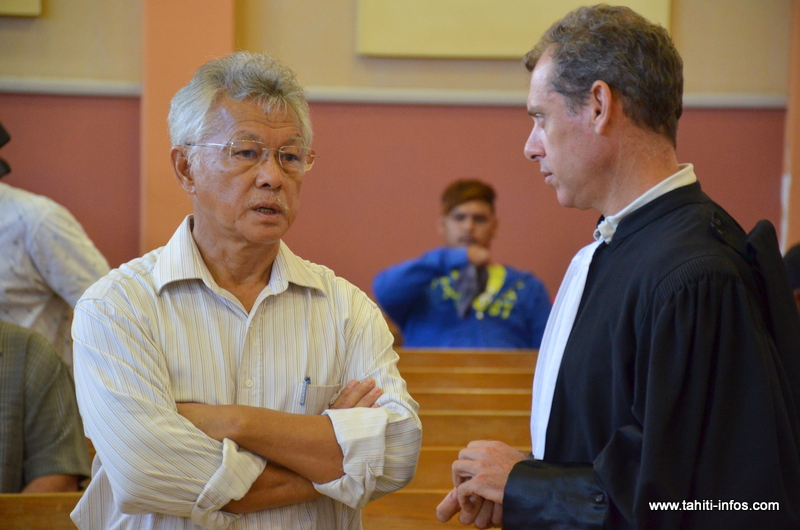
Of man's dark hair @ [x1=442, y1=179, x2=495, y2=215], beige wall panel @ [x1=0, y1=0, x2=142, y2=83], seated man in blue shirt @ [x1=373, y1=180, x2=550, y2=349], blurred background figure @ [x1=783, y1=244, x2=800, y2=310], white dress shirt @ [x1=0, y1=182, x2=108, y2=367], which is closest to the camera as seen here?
white dress shirt @ [x1=0, y1=182, x2=108, y2=367]

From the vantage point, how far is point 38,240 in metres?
3.09

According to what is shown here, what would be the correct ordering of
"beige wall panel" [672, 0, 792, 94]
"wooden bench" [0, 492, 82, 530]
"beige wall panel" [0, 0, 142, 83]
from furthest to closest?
1. "beige wall panel" [672, 0, 792, 94]
2. "beige wall panel" [0, 0, 142, 83]
3. "wooden bench" [0, 492, 82, 530]

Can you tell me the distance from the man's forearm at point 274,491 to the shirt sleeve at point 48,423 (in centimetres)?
85

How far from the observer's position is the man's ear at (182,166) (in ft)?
5.65

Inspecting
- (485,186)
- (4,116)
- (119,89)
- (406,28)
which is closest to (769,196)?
(485,186)

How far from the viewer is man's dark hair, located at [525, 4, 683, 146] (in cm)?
153

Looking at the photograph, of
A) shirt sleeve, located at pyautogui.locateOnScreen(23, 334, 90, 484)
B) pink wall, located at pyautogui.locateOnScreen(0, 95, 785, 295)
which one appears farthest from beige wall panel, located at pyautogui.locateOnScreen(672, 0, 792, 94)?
shirt sleeve, located at pyautogui.locateOnScreen(23, 334, 90, 484)

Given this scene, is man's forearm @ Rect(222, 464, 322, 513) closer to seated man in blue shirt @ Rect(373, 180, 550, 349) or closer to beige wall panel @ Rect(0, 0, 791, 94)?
seated man in blue shirt @ Rect(373, 180, 550, 349)

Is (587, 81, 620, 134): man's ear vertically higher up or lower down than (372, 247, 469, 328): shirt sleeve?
higher up

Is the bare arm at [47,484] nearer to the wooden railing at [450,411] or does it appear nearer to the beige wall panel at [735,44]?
the wooden railing at [450,411]

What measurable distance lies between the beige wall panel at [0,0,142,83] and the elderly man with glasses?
3.39 m

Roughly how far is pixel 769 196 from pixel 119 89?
3923 mm

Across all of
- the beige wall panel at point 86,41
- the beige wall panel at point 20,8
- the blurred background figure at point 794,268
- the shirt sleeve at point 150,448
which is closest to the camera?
the shirt sleeve at point 150,448

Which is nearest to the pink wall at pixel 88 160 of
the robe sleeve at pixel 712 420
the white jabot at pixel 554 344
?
the white jabot at pixel 554 344
